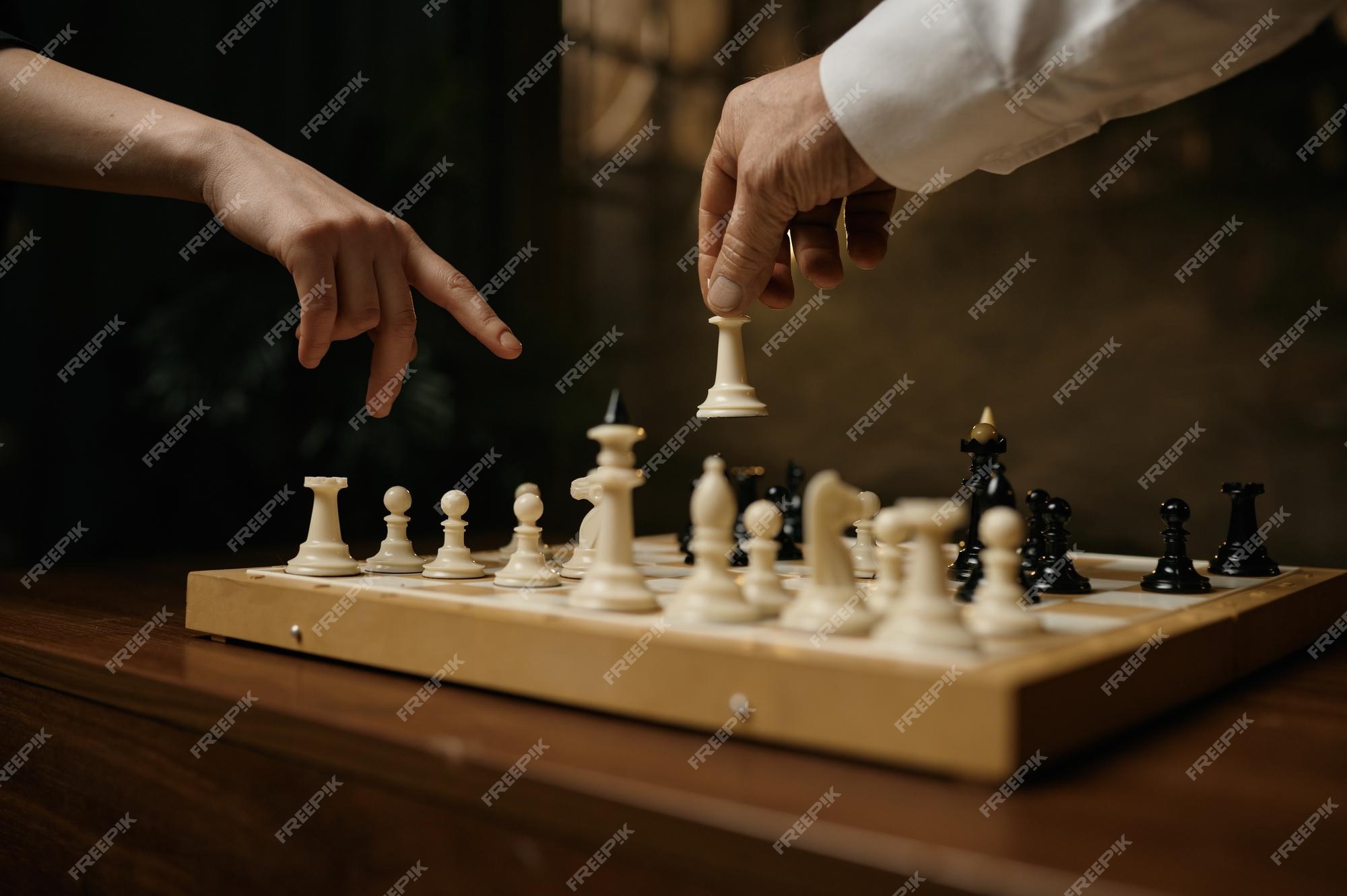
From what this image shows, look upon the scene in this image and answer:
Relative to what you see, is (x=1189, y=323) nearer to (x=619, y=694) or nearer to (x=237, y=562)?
(x=619, y=694)

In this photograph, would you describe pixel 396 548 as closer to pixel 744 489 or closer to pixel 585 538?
pixel 585 538

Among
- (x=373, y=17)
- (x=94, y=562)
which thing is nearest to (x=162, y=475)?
(x=94, y=562)

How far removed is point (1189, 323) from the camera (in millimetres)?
1738

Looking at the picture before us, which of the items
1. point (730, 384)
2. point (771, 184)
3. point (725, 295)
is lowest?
point (730, 384)

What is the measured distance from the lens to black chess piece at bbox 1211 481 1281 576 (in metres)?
1.20

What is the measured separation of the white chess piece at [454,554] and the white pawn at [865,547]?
17.3 inches

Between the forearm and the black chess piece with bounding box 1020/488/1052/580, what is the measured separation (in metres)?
1.08

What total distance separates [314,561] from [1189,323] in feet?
4.83

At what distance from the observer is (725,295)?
1.26 meters

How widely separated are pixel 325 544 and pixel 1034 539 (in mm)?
787

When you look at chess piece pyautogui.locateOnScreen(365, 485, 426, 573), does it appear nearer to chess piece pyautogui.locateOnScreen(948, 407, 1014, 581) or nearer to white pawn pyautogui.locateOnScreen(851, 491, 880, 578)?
white pawn pyautogui.locateOnScreen(851, 491, 880, 578)

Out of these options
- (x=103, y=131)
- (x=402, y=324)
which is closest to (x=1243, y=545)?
(x=402, y=324)

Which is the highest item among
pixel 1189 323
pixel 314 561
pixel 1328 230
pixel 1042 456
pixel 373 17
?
pixel 373 17

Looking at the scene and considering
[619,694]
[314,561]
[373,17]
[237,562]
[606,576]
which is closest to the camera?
[619,694]
